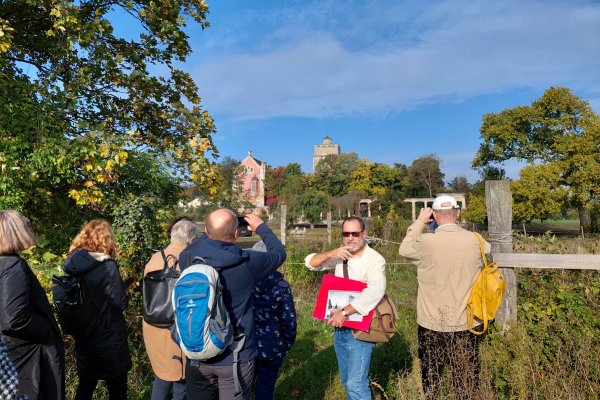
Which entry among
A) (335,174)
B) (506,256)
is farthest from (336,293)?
(335,174)

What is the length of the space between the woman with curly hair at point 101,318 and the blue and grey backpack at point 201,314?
3.49ft

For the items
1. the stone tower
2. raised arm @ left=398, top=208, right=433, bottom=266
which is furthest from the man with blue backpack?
the stone tower

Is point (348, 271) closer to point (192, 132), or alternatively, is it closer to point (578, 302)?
point (578, 302)

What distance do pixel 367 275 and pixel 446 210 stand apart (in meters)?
0.88

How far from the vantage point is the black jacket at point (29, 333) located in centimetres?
235

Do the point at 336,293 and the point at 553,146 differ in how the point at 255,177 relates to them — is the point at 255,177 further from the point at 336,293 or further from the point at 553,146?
the point at 336,293

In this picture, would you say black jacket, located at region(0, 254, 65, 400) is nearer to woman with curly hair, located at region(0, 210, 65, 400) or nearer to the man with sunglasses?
woman with curly hair, located at region(0, 210, 65, 400)

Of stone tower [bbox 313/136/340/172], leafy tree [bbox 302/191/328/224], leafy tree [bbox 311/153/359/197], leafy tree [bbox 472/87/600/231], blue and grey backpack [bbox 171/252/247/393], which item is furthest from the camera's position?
stone tower [bbox 313/136/340/172]

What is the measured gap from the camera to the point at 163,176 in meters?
6.56

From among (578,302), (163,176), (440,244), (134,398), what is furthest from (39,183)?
(578,302)

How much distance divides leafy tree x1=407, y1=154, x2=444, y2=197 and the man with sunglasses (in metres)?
60.1

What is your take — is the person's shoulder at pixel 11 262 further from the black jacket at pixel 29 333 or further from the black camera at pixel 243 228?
the black camera at pixel 243 228

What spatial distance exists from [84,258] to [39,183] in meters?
3.70

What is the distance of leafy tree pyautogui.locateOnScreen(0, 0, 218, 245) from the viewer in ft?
17.8
